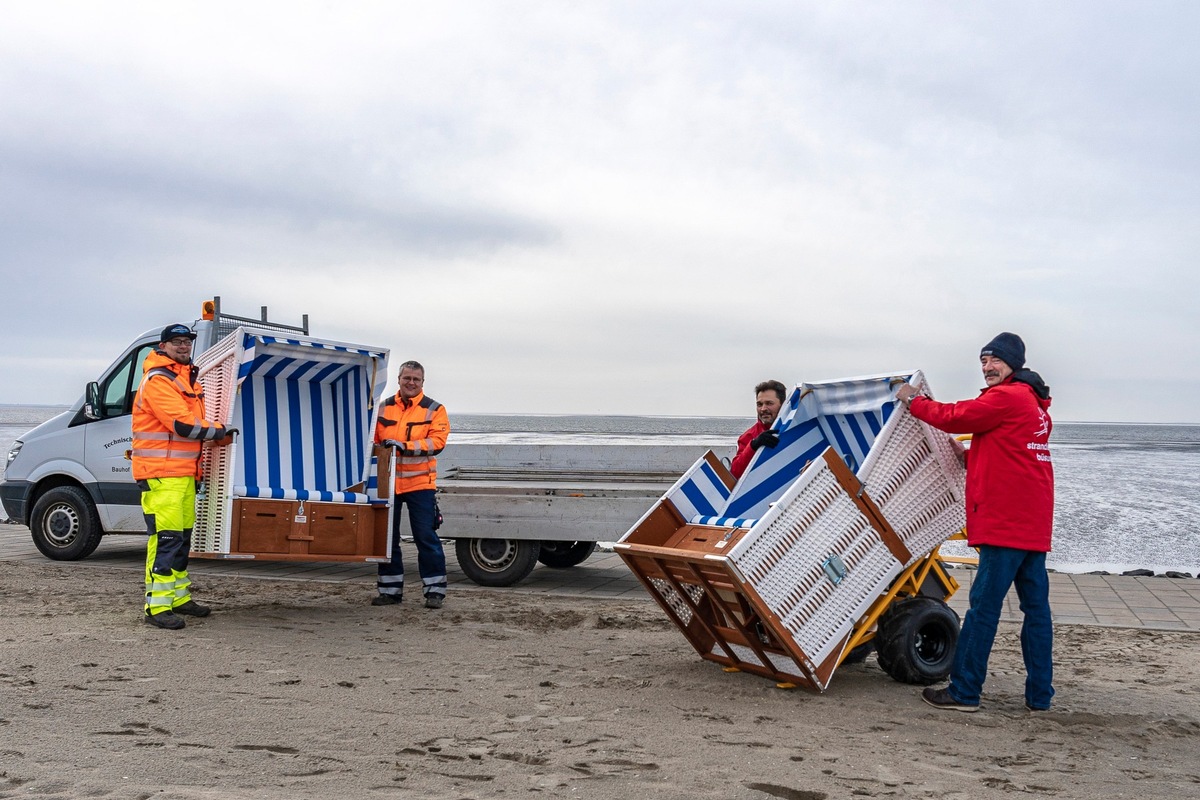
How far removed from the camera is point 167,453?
7.40m

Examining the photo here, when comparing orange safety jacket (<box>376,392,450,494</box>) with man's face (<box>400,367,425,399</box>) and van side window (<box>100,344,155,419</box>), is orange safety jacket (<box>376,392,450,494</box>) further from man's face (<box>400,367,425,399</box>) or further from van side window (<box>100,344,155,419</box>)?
van side window (<box>100,344,155,419</box>)

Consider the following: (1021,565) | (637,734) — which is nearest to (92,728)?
(637,734)

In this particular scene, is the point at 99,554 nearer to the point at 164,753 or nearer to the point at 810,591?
the point at 164,753

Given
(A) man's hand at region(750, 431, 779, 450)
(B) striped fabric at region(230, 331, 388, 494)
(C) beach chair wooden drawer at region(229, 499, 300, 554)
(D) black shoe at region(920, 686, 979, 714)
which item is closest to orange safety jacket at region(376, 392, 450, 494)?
(B) striped fabric at region(230, 331, 388, 494)

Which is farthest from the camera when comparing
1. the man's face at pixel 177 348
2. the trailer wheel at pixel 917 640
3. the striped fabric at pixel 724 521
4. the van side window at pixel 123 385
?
the van side window at pixel 123 385

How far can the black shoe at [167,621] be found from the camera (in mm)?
7371

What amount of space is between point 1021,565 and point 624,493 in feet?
14.4

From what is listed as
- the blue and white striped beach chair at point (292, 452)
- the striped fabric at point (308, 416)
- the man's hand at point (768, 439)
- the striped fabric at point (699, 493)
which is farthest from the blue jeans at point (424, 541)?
the man's hand at point (768, 439)

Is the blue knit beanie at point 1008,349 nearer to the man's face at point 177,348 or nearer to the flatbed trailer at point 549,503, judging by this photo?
the flatbed trailer at point 549,503

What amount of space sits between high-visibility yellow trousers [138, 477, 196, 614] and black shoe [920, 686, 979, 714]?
4924mm

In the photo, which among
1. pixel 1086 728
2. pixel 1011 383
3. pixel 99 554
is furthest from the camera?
pixel 99 554

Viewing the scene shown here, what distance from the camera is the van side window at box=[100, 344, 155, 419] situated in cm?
1080

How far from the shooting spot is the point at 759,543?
210 inches

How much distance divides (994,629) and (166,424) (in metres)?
5.26
